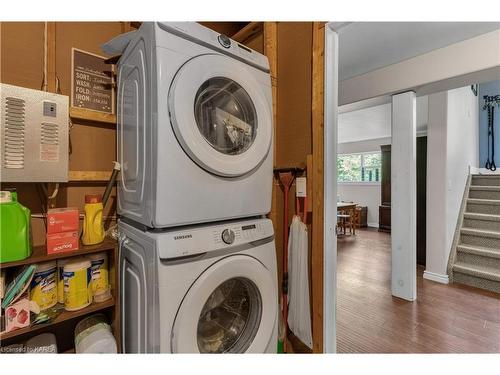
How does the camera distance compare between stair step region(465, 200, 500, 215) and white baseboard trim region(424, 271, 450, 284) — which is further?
stair step region(465, 200, 500, 215)

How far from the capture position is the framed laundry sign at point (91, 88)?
136 cm

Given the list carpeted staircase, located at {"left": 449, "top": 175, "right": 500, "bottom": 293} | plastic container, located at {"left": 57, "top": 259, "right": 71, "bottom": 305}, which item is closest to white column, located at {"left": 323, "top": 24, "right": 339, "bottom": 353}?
plastic container, located at {"left": 57, "top": 259, "right": 71, "bottom": 305}

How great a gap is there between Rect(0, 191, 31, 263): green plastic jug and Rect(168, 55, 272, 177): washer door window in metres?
0.71

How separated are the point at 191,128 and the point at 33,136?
2.43 ft

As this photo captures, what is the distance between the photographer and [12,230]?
95cm

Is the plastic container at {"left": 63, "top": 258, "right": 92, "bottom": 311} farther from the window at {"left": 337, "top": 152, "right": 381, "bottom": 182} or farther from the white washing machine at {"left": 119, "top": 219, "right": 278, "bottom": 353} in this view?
the window at {"left": 337, "top": 152, "right": 381, "bottom": 182}

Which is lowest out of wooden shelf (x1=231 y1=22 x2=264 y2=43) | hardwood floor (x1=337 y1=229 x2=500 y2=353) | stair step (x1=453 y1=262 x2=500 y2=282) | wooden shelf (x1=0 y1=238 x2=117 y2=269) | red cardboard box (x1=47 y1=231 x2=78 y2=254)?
hardwood floor (x1=337 y1=229 x2=500 y2=353)

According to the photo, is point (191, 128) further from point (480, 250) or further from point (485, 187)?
point (485, 187)

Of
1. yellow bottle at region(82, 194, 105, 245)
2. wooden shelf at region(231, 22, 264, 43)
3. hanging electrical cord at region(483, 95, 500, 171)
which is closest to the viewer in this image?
yellow bottle at region(82, 194, 105, 245)

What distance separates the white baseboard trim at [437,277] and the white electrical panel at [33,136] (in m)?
3.91

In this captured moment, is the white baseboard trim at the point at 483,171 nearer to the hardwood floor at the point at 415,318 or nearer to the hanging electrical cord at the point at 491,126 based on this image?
the hanging electrical cord at the point at 491,126

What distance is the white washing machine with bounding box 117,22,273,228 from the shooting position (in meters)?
0.95

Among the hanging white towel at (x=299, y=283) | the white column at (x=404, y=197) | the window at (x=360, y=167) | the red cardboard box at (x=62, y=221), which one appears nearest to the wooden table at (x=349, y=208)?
the window at (x=360, y=167)

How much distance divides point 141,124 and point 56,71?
0.73 meters
